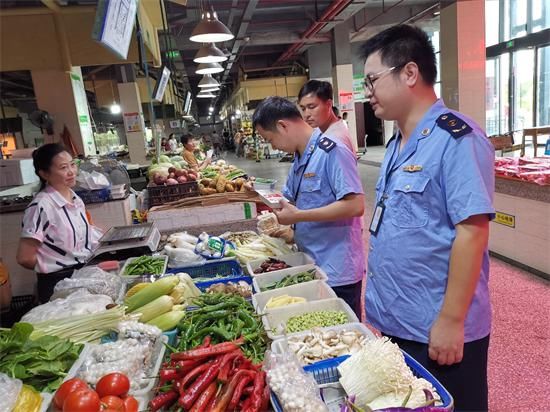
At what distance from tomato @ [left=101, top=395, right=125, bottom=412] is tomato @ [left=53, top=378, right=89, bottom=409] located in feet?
0.29

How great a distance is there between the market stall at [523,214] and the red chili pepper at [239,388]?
12.7 ft

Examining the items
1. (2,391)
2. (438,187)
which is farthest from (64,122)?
(438,187)

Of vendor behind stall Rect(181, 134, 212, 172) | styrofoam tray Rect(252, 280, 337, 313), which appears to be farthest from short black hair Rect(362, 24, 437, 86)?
vendor behind stall Rect(181, 134, 212, 172)

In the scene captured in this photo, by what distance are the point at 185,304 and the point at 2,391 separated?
976 mm

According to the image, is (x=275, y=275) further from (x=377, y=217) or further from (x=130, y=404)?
(x=130, y=404)

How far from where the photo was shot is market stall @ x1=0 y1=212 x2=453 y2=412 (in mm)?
1317

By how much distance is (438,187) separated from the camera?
152cm

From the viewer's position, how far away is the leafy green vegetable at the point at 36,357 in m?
1.49

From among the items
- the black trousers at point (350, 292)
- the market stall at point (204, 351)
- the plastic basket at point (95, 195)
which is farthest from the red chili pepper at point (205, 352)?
the plastic basket at point (95, 195)

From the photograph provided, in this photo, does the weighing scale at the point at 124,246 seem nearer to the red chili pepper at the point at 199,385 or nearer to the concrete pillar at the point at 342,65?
the red chili pepper at the point at 199,385

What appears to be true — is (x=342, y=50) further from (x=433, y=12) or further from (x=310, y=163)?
(x=310, y=163)

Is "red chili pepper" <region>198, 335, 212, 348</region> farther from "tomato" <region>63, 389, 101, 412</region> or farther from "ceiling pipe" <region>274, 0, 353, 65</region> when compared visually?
"ceiling pipe" <region>274, 0, 353, 65</region>

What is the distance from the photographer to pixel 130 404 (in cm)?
137

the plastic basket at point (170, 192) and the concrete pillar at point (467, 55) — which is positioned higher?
the concrete pillar at point (467, 55)
